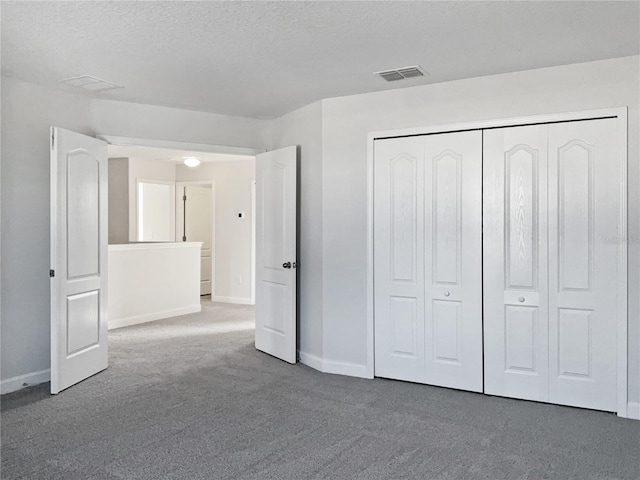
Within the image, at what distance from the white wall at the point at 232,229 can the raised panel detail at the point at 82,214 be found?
416 cm

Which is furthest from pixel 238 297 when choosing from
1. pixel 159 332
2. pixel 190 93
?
pixel 190 93

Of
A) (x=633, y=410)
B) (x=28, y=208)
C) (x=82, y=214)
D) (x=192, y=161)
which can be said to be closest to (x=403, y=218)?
(x=633, y=410)

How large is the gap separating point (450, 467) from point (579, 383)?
1467mm

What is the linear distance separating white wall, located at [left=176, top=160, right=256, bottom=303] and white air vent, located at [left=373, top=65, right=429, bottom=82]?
4843 millimetres

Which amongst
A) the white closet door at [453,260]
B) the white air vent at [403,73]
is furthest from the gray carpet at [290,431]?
the white air vent at [403,73]

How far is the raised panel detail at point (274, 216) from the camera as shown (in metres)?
4.97

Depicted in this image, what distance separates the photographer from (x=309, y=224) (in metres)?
4.79

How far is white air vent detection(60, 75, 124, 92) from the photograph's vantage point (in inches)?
158

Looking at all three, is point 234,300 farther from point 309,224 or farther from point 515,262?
point 515,262

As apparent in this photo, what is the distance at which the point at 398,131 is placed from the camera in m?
4.23

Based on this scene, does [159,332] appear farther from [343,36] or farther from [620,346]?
[620,346]

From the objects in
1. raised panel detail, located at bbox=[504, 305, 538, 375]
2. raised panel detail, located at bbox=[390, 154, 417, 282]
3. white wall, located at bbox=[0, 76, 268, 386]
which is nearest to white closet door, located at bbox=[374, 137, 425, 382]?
raised panel detail, located at bbox=[390, 154, 417, 282]

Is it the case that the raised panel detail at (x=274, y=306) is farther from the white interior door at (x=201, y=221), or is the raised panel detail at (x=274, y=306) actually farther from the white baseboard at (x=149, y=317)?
the white interior door at (x=201, y=221)

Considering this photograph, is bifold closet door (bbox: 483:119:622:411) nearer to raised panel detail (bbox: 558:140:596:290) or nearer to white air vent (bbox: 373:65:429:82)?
raised panel detail (bbox: 558:140:596:290)
